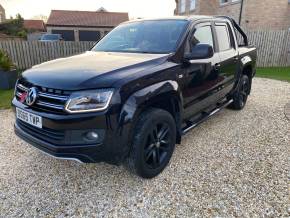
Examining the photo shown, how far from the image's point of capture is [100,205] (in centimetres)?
263

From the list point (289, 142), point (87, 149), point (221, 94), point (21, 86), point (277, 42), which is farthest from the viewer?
point (277, 42)

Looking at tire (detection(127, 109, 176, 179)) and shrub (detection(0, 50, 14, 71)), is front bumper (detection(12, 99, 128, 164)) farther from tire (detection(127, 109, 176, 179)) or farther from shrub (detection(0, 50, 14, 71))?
shrub (detection(0, 50, 14, 71))

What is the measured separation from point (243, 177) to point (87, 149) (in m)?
1.91

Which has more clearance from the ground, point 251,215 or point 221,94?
point 221,94

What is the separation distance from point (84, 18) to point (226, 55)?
35.2 m

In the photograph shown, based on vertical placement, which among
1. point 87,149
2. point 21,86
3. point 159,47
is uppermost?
point 159,47

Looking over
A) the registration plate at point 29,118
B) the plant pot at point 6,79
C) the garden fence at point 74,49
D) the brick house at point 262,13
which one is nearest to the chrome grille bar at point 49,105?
the registration plate at point 29,118

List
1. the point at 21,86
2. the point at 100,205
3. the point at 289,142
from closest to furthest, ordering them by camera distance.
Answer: the point at 100,205, the point at 21,86, the point at 289,142

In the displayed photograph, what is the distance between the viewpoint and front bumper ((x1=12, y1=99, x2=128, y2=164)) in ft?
7.77

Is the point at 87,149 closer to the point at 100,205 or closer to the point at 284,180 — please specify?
the point at 100,205

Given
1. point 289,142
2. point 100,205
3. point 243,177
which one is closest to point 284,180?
point 243,177

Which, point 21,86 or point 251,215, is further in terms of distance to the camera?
point 21,86

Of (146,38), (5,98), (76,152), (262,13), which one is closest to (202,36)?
(146,38)

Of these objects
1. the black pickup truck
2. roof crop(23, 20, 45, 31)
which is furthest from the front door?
roof crop(23, 20, 45, 31)
